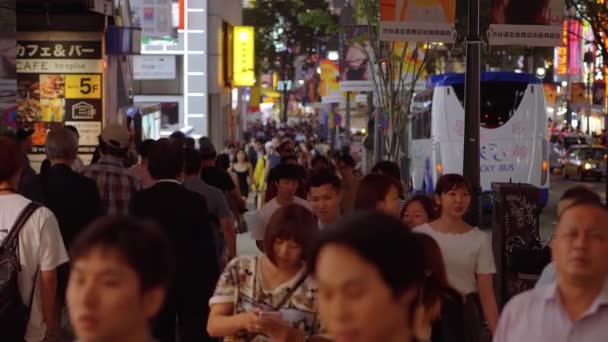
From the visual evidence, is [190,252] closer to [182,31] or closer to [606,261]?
[606,261]

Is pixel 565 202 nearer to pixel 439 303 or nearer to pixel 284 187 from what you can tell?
pixel 439 303

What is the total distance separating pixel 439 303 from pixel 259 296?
779mm

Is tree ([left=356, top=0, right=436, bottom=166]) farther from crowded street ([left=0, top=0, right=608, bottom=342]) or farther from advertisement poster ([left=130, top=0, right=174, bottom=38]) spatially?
advertisement poster ([left=130, top=0, right=174, bottom=38])

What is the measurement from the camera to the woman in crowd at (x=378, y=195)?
8.07 metres

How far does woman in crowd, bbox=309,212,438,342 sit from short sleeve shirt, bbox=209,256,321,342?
2.50 m

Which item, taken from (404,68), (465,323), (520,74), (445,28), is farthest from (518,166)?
(465,323)

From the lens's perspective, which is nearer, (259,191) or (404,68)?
(259,191)

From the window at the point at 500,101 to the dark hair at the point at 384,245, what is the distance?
Result: 28.4 metres

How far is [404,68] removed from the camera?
36344 mm

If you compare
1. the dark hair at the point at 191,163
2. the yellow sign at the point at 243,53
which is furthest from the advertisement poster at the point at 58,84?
the yellow sign at the point at 243,53

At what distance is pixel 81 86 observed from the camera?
24391 millimetres

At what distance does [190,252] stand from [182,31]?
41755 mm

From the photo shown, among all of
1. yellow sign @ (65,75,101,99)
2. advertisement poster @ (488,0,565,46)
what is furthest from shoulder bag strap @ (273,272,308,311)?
yellow sign @ (65,75,101,99)

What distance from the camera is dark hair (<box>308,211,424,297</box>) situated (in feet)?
10.6
